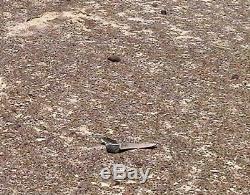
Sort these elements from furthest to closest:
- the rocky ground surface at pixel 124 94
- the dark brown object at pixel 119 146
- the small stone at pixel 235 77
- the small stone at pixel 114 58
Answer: the small stone at pixel 114 58 → the small stone at pixel 235 77 → the dark brown object at pixel 119 146 → the rocky ground surface at pixel 124 94

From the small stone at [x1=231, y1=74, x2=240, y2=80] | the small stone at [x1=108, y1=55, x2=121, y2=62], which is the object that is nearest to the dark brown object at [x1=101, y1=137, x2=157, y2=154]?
the small stone at [x1=108, y1=55, x2=121, y2=62]

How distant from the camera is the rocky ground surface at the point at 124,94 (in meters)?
6.64

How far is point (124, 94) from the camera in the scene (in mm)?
8352

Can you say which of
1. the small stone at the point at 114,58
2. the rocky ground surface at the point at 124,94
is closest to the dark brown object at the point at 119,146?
the rocky ground surface at the point at 124,94

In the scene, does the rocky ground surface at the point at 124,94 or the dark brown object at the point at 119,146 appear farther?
the dark brown object at the point at 119,146

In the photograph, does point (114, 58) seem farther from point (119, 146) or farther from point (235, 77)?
point (119, 146)

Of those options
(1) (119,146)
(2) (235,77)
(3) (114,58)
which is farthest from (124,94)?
(2) (235,77)

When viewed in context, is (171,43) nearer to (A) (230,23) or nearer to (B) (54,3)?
(A) (230,23)

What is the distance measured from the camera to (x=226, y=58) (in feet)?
32.0

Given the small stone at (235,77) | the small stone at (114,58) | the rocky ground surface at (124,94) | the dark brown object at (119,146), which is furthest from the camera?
the small stone at (114,58)

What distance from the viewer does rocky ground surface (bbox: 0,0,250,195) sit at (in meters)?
6.64

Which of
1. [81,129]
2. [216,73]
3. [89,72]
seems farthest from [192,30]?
[81,129]

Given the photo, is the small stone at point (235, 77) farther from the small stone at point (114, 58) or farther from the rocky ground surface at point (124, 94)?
the small stone at point (114, 58)

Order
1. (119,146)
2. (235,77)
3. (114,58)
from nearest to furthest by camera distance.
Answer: (119,146) < (235,77) < (114,58)
